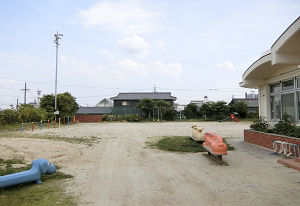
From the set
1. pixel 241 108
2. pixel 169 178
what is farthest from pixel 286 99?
pixel 241 108

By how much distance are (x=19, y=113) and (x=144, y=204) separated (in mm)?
20499

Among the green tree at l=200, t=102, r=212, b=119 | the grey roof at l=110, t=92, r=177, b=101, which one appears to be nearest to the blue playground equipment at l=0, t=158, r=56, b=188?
the green tree at l=200, t=102, r=212, b=119

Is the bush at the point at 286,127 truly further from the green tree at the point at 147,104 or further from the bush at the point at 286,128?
the green tree at the point at 147,104

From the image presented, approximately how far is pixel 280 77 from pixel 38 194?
9.69m

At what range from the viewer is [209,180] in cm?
492

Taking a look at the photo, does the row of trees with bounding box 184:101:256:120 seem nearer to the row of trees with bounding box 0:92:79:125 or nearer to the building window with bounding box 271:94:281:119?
the row of trees with bounding box 0:92:79:125

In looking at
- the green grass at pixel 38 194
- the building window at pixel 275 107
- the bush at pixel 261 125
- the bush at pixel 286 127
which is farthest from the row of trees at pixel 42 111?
the bush at pixel 286 127

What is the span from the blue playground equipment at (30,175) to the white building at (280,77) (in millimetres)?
6425

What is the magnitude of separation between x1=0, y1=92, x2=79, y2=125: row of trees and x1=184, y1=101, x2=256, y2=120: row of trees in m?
17.6

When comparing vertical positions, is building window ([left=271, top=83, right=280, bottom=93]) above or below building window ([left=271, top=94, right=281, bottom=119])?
above

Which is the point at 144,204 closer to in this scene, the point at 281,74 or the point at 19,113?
the point at 281,74

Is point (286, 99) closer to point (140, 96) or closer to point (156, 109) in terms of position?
point (156, 109)

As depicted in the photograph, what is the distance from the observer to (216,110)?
33.3 meters

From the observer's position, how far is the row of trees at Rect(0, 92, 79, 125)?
62.4 feet
